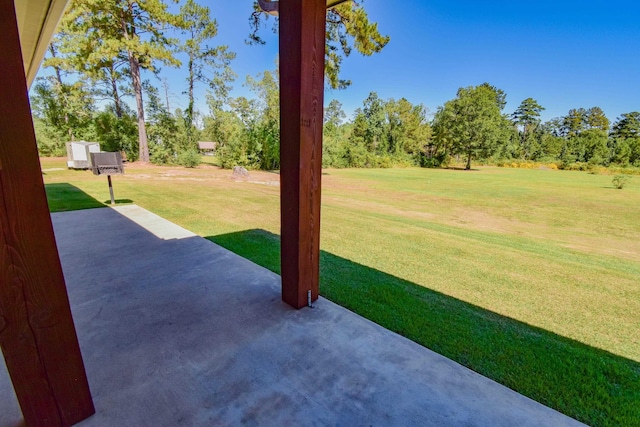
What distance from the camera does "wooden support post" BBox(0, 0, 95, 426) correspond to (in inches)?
35.8

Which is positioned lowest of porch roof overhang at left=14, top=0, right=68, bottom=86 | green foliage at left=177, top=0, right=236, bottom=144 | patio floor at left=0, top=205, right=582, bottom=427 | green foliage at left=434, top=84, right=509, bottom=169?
patio floor at left=0, top=205, right=582, bottom=427

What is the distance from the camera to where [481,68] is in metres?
32.0

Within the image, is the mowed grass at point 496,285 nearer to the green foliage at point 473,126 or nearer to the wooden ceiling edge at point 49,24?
the wooden ceiling edge at point 49,24

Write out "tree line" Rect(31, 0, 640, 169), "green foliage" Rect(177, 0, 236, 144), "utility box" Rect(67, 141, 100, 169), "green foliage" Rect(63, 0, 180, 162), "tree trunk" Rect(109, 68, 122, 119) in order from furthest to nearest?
"tree trunk" Rect(109, 68, 122, 119) → "green foliage" Rect(177, 0, 236, 144) → "tree line" Rect(31, 0, 640, 169) → "green foliage" Rect(63, 0, 180, 162) → "utility box" Rect(67, 141, 100, 169)

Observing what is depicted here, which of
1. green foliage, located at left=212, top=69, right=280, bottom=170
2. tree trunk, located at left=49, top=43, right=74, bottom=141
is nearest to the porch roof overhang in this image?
green foliage, located at left=212, top=69, right=280, bottom=170

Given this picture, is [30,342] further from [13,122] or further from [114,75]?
[114,75]

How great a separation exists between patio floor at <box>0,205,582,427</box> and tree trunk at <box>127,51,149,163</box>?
1565 centimetres

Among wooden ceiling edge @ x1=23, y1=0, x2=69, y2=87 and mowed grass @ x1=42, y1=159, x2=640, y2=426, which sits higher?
wooden ceiling edge @ x1=23, y1=0, x2=69, y2=87

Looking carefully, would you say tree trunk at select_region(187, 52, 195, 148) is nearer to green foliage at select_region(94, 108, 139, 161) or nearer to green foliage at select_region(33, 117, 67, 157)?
green foliage at select_region(94, 108, 139, 161)

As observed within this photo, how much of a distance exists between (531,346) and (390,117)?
3619 cm

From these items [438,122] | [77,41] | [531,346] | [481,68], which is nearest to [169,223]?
[531,346]

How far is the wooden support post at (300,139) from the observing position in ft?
5.64

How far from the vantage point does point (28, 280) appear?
101cm

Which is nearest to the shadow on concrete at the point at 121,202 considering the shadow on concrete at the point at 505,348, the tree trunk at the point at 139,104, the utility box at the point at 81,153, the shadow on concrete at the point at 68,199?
the shadow on concrete at the point at 68,199
